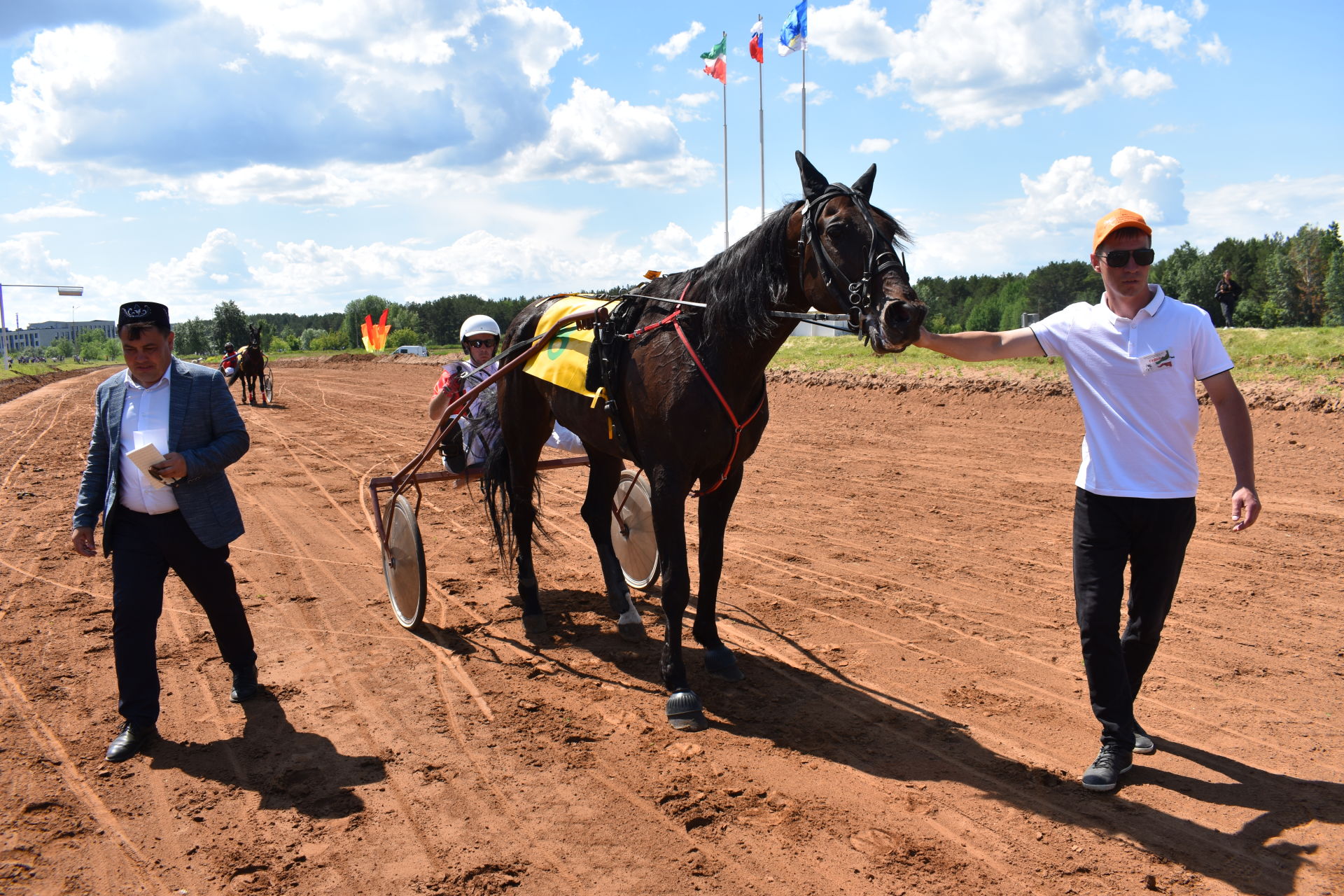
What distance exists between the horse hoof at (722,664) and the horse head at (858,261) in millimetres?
2004

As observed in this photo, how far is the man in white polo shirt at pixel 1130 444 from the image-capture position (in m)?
3.14

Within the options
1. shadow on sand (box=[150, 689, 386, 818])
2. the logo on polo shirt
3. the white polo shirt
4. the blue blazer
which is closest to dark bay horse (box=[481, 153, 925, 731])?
the white polo shirt

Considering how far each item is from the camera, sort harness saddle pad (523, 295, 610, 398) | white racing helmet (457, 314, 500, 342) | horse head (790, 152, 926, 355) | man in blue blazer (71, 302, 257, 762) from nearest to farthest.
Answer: horse head (790, 152, 926, 355) → man in blue blazer (71, 302, 257, 762) → harness saddle pad (523, 295, 610, 398) → white racing helmet (457, 314, 500, 342)

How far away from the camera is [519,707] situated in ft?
13.9

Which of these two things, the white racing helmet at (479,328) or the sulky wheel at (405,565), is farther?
the white racing helmet at (479,328)

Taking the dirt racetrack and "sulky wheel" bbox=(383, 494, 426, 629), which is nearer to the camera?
the dirt racetrack

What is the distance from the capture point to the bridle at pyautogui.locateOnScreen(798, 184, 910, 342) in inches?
128

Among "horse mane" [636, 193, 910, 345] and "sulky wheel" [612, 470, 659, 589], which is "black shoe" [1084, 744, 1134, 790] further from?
"sulky wheel" [612, 470, 659, 589]

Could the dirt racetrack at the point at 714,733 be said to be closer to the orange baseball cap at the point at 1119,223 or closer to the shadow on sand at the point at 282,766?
the shadow on sand at the point at 282,766

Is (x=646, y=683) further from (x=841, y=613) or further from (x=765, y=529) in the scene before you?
(x=765, y=529)

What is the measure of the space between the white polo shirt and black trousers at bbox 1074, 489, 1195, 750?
0.27 ft

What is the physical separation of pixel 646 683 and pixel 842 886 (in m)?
1.88

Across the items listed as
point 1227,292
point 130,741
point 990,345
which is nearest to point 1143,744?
point 990,345

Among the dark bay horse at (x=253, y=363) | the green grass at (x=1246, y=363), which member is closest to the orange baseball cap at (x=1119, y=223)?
the green grass at (x=1246, y=363)
